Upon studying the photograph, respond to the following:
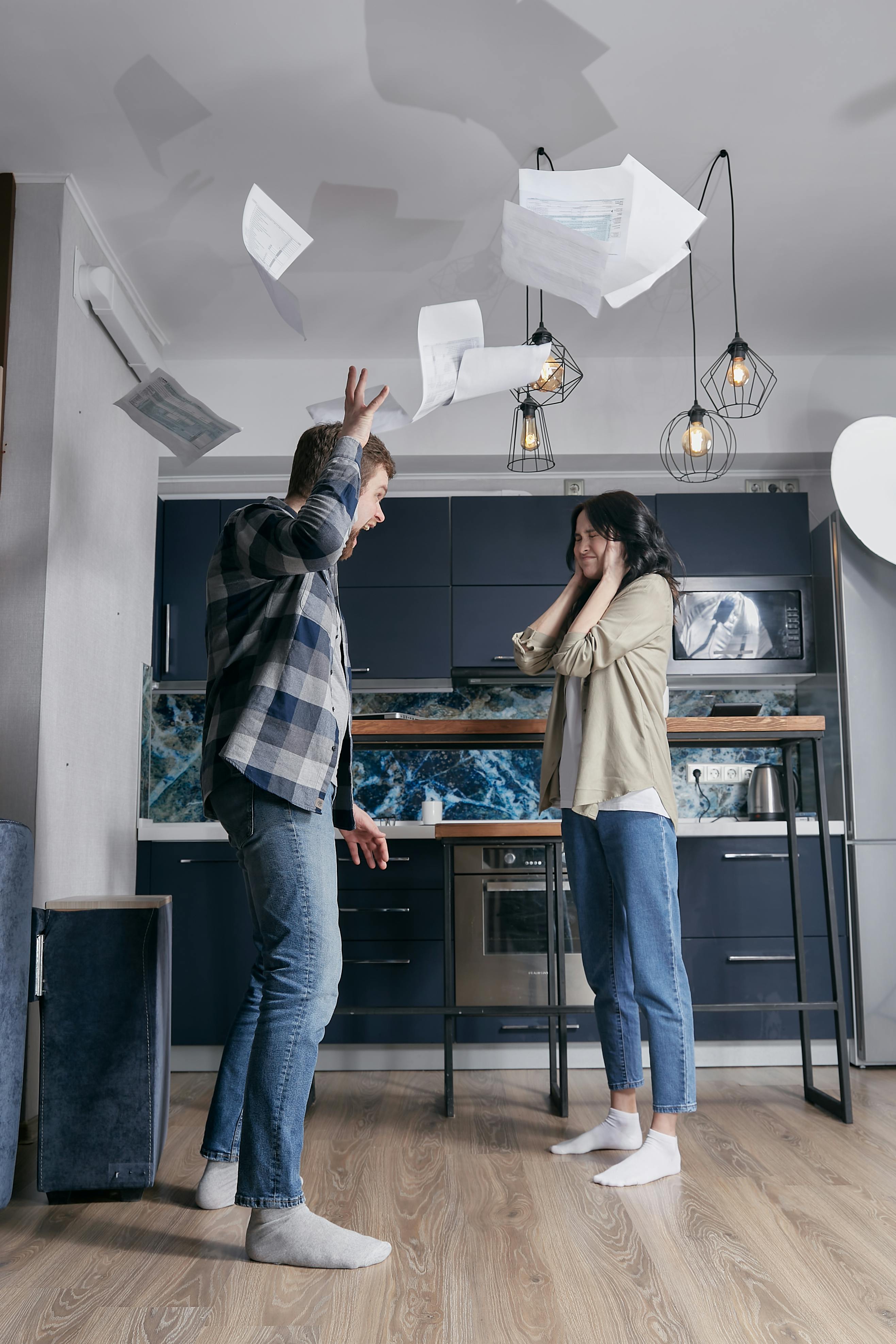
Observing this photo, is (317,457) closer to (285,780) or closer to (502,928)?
(285,780)

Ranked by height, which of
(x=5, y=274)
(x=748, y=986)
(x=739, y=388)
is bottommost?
(x=748, y=986)

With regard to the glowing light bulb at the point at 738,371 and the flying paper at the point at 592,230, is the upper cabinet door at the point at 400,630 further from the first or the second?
the flying paper at the point at 592,230

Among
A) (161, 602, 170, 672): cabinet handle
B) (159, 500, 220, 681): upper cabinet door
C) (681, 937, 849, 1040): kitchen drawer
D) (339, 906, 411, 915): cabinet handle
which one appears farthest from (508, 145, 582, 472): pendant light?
(681, 937, 849, 1040): kitchen drawer

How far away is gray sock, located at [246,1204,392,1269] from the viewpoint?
160cm

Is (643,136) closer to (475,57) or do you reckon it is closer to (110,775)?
(475,57)

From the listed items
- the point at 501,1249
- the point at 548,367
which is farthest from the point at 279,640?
the point at 548,367

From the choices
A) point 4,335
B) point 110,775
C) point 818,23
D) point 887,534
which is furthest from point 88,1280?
point 887,534

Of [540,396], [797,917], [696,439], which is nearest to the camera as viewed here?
[797,917]

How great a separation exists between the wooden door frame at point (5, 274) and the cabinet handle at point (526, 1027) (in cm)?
225

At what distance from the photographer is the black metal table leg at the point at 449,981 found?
2.61 m

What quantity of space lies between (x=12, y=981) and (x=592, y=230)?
196cm

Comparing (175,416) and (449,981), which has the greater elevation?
(175,416)

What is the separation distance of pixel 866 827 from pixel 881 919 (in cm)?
31

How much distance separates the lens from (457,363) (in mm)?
2059
